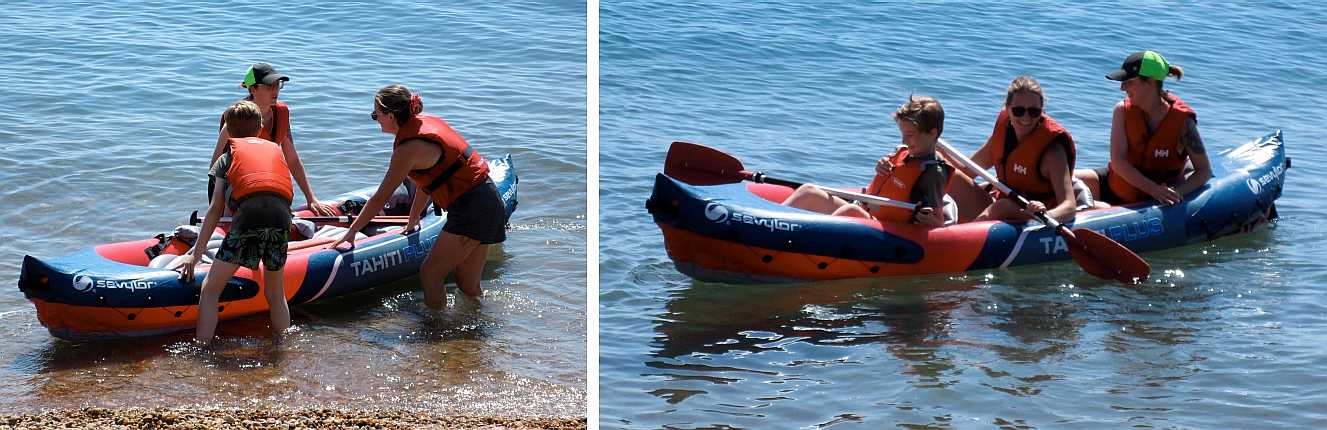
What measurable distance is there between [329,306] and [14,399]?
64.1 inches

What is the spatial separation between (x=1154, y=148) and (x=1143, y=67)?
50cm

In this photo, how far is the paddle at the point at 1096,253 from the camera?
22.1ft

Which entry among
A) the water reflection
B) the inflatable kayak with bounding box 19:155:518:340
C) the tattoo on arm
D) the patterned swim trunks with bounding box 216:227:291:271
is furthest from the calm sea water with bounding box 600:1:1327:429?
the patterned swim trunks with bounding box 216:227:291:271

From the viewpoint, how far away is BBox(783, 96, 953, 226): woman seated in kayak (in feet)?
20.2

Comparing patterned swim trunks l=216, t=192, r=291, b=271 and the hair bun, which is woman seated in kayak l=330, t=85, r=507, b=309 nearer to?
the hair bun

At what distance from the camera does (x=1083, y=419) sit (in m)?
4.90

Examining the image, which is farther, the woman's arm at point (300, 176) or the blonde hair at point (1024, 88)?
the woman's arm at point (300, 176)

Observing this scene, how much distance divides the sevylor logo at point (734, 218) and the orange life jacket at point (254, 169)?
1.89 metres

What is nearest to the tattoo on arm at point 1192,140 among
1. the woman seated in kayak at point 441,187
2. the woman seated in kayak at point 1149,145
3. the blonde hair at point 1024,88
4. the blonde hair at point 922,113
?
the woman seated in kayak at point 1149,145

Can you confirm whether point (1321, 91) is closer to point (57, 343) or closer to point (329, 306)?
point (329, 306)

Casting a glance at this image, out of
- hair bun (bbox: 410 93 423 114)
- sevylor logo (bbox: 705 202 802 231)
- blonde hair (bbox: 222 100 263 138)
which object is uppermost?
hair bun (bbox: 410 93 423 114)

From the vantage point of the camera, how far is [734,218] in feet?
21.1

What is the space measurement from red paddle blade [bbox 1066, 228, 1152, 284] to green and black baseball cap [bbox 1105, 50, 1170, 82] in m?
0.93

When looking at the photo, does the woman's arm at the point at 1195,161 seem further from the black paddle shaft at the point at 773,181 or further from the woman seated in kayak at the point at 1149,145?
the black paddle shaft at the point at 773,181
